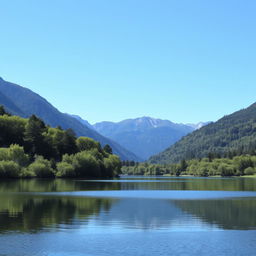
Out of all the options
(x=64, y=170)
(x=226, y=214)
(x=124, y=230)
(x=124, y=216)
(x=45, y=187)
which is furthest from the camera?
(x=64, y=170)

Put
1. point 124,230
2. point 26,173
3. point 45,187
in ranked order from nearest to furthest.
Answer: point 124,230 < point 45,187 < point 26,173

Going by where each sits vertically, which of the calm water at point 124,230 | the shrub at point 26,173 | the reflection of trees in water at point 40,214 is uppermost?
the shrub at point 26,173

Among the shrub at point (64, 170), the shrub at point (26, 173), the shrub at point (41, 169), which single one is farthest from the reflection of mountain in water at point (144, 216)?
the shrub at point (64, 170)

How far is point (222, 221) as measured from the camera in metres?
48.9

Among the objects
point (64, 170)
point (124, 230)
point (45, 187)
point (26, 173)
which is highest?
point (64, 170)

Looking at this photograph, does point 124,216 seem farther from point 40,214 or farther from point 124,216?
point 40,214

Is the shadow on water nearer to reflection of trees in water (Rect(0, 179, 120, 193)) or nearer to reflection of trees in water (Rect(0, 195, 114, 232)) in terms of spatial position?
reflection of trees in water (Rect(0, 195, 114, 232))

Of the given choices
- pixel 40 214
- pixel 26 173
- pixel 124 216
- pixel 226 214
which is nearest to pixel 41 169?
pixel 26 173

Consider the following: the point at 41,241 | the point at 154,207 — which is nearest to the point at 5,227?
the point at 41,241

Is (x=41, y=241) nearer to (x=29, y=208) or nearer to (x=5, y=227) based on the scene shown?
(x=5, y=227)

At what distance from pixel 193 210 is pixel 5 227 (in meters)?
27.3

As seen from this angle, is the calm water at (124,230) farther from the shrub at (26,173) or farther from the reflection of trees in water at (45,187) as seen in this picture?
the shrub at (26,173)

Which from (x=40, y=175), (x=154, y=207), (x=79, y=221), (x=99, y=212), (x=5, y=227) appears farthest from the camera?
(x=40, y=175)

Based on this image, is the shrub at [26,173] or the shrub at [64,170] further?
the shrub at [64,170]
